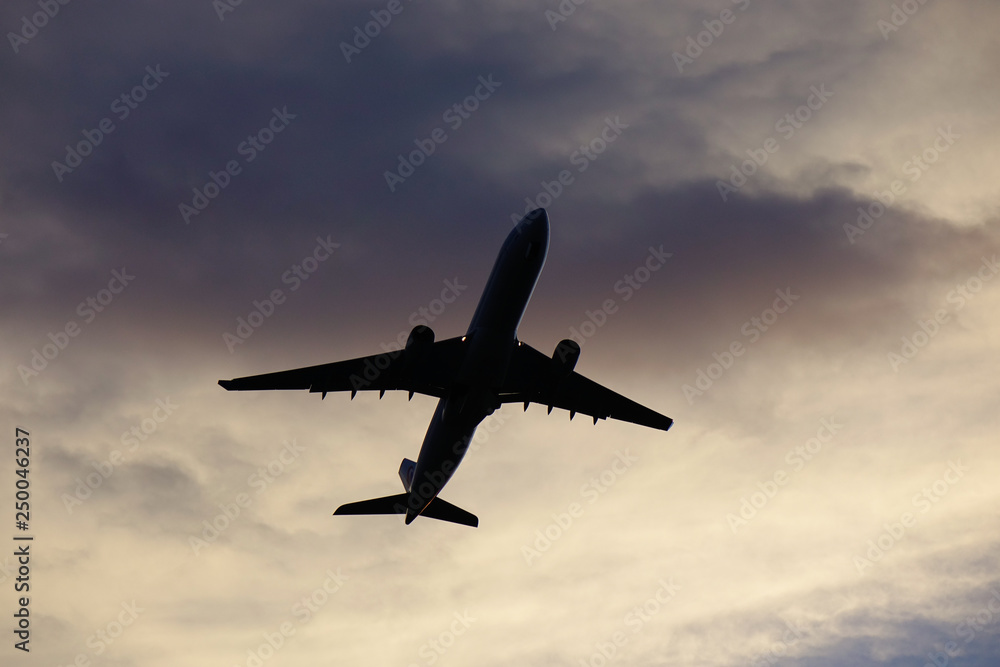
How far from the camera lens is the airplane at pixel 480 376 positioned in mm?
50719

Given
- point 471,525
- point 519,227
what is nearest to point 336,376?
point 519,227

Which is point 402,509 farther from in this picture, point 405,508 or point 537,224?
point 537,224

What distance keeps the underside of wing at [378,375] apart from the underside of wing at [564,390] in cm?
443

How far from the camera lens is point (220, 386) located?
180 feet

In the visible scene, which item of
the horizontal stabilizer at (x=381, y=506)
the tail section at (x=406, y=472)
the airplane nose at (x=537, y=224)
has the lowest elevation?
the horizontal stabilizer at (x=381, y=506)

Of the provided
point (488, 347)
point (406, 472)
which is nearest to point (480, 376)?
point (488, 347)

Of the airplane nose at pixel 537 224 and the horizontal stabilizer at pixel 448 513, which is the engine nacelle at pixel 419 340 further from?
the horizontal stabilizer at pixel 448 513

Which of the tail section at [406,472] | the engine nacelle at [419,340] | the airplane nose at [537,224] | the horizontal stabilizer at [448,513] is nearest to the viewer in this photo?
the airplane nose at [537,224]

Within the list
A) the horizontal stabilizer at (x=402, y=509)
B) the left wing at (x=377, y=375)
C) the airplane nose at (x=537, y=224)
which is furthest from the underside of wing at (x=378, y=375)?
the horizontal stabilizer at (x=402, y=509)

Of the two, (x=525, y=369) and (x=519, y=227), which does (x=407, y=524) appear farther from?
(x=519, y=227)

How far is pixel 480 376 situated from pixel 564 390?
11291mm

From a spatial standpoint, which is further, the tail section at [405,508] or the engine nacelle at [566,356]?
the tail section at [405,508]

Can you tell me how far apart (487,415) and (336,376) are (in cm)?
1027

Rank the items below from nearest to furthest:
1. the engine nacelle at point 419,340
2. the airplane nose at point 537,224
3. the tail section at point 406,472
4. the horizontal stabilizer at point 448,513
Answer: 1. the airplane nose at point 537,224
2. the engine nacelle at point 419,340
3. the tail section at point 406,472
4. the horizontal stabilizer at point 448,513
